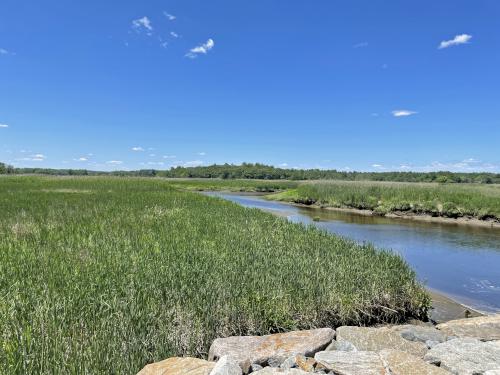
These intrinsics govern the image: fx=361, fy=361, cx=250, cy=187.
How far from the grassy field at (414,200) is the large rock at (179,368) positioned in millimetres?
31720

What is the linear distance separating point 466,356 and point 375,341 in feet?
4.63

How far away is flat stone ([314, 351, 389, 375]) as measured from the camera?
447 cm

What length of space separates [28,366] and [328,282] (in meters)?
5.80

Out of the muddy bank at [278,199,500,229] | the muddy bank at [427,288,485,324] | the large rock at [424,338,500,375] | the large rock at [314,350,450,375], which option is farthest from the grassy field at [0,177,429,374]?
the muddy bank at [278,199,500,229]

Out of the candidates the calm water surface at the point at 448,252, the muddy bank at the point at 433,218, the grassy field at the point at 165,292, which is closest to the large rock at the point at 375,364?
the grassy field at the point at 165,292

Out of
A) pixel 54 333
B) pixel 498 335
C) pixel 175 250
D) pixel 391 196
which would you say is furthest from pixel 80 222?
pixel 391 196

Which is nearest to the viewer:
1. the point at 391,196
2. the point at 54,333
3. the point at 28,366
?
the point at 28,366

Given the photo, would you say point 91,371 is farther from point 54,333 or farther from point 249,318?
point 249,318

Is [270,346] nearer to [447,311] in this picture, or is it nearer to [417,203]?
[447,311]

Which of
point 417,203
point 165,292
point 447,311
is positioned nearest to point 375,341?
point 165,292

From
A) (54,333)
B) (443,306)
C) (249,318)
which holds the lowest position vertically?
(443,306)

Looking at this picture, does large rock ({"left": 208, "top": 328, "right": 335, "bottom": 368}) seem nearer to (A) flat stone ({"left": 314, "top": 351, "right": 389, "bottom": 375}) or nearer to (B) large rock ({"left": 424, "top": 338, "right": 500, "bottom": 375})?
(A) flat stone ({"left": 314, "top": 351, "right": 389, "bottom": 375})

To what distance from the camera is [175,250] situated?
973 cm

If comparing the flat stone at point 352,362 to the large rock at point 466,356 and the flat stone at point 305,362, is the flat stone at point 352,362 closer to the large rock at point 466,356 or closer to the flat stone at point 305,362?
the flat stone at point 305,362
